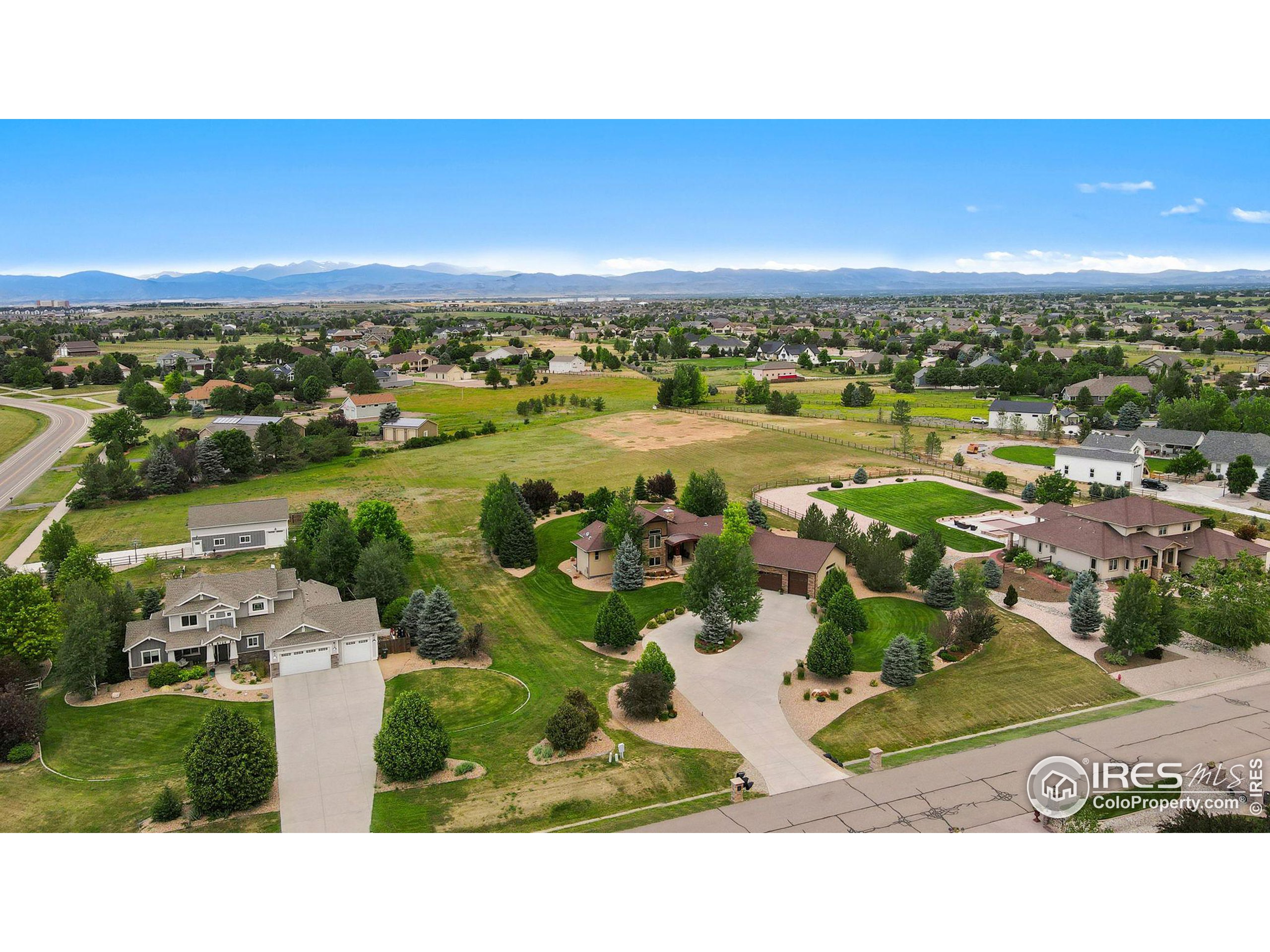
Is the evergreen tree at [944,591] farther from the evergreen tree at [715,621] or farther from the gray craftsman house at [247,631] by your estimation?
the gray craftsman house at [247,631]

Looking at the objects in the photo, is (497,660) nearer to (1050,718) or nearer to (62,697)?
(62,697)

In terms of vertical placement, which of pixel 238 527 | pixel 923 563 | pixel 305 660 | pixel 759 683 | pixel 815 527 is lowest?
pixel 305 660

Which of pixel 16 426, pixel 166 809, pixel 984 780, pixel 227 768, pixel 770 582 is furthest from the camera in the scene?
pixel 16 426

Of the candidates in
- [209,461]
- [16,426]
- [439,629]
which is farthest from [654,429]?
[16,426]

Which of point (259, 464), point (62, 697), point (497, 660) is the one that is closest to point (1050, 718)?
point (497, 660)

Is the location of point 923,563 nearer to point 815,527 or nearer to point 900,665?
point 815,527

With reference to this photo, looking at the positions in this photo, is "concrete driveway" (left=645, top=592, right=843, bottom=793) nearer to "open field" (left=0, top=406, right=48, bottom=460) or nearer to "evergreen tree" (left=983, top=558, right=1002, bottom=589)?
"evergreen tree" (left=983, top=558, right=1002, bottom=589)

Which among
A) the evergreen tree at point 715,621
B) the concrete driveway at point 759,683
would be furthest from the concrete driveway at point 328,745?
the evergreen tree at point 715,621
